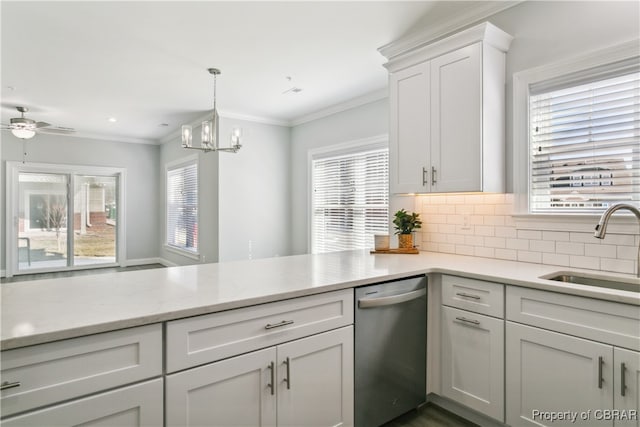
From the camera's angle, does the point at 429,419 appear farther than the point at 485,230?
No

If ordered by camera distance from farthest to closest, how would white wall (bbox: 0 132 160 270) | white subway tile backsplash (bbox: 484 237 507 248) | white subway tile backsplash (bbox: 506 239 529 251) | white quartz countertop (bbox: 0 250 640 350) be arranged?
white wall (bbox: 0 132 160 270) → white subway tile backsplash (bbox: 484 237 507 248) → white subway tile backsplash (bbox: 506 239 529 251) → white quartz countertop (bbox: 0 250 640 350)

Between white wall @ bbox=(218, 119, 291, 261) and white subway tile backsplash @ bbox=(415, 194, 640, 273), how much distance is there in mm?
3114

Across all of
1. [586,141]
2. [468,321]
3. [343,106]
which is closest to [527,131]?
[586,141]

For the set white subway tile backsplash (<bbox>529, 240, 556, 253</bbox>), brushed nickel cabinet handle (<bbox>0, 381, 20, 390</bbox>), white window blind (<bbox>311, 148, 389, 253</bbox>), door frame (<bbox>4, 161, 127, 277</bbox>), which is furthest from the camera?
door frame (<bbox>4, 161, 127, 277</bbox>)

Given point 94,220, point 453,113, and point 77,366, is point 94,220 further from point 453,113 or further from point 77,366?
point 453,113

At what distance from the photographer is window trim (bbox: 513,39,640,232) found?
6.76 feet

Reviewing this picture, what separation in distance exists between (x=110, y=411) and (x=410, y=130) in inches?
95.7

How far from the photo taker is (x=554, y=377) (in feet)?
5.56

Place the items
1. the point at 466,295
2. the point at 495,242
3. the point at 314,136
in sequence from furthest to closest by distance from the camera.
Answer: the point at 314,136
the point at 495,242
the point at 466,295

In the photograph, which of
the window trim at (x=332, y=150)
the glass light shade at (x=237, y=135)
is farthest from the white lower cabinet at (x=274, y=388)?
the window trim at (x=332, y=150)

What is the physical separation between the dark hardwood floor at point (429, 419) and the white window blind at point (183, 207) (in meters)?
4.82

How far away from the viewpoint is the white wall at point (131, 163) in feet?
22.2

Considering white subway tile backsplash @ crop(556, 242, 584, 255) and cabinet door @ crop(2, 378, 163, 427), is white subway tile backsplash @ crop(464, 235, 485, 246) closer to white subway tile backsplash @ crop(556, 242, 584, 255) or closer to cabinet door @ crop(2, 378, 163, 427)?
white subway tile backsplash @ crop(556, 242, 584, 255)

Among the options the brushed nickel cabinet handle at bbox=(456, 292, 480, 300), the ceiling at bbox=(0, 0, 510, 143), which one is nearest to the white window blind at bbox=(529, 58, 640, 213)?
the brushed nickel cabinet handle at bbox=(456, 292, 480, 300)
